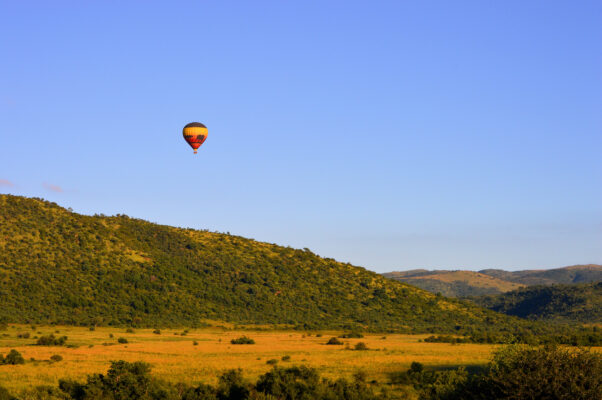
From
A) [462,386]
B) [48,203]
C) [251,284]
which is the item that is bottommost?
[462,386]

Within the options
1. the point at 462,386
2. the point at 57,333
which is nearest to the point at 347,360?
the point at 462,386

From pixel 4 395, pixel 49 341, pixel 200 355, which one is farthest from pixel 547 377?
pixel 49 341

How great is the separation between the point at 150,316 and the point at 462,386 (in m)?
80.3

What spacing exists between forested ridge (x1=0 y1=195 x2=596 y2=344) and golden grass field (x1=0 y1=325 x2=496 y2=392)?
19195mm

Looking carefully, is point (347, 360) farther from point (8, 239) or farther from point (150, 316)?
point (8, 239)

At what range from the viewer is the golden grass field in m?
49.4

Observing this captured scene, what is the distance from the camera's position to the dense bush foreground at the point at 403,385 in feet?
95.9

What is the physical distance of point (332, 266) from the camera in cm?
15100

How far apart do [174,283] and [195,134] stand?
44719 millimetres

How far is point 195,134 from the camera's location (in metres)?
86.9

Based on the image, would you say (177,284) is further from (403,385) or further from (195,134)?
(403,385)

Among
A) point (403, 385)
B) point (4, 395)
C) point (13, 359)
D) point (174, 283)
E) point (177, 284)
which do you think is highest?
point (174, 283)

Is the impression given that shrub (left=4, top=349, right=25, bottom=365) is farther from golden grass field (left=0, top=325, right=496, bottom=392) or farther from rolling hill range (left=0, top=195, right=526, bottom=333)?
rolling hill range (left=0, top=195, right=526, bottom=333)

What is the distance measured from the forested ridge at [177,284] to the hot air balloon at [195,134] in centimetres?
2946
